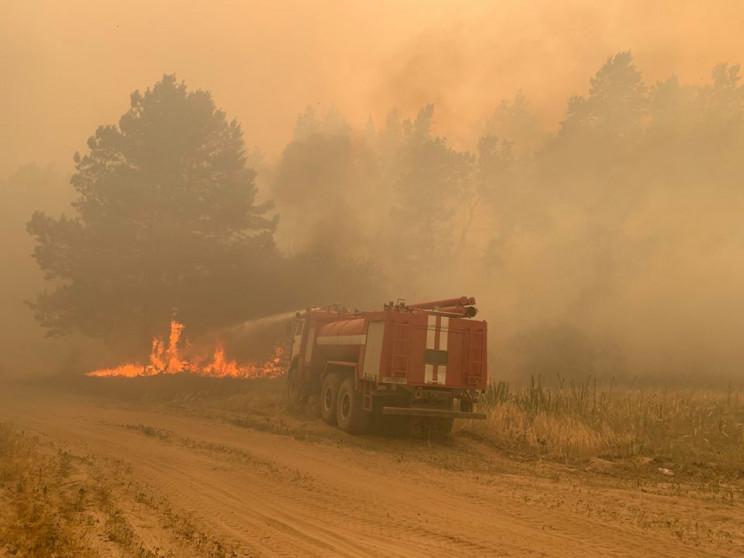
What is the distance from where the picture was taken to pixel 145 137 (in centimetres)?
2845

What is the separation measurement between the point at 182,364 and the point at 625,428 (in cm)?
2143

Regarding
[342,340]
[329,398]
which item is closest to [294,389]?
[329,398]

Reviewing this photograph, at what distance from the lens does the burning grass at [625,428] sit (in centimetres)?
1076

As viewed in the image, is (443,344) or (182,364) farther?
(182,364)

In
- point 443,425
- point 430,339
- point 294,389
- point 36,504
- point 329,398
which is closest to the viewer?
point 36,504

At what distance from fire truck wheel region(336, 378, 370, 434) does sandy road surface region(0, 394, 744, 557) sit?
1111mm

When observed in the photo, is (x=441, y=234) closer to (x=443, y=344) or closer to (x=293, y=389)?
(x=293, y=389)

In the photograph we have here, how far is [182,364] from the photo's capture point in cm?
2848

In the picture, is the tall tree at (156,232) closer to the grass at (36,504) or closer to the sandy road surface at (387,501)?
the sandy road surface at (387,501)

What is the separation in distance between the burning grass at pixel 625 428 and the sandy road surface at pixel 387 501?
1.17 meters

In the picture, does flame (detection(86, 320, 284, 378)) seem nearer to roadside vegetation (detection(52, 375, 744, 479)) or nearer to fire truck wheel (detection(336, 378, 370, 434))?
roadside vegetation (detection(52, 375, 744, 479))

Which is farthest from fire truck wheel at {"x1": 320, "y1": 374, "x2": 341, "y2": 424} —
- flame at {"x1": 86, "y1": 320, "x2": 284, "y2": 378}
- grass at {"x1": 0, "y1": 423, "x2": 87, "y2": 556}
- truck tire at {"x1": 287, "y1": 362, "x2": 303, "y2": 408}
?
flame at {"x1": 86, "y1": 320, "x2": 284, "y2": 378}

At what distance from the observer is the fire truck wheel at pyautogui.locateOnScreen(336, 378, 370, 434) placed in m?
13.4

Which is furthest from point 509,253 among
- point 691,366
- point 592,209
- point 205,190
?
point 205,190
